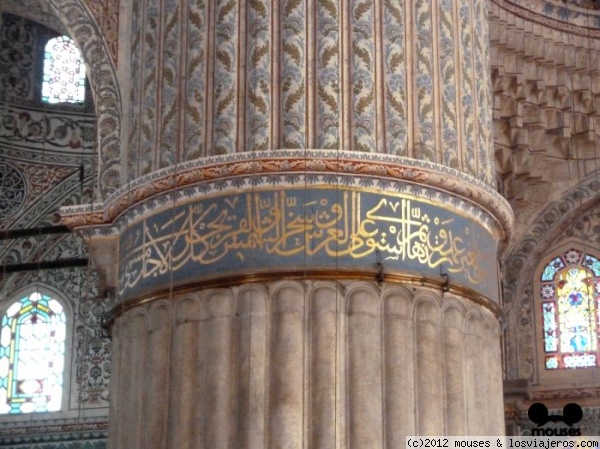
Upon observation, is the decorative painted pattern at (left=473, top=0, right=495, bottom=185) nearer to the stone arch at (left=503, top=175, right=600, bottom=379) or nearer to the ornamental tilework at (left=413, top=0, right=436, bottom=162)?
the ornamental tilework at (left=413, top=0, right=436, bottom=162)

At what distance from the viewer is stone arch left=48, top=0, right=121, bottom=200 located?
8.98m

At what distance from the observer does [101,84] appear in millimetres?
9188

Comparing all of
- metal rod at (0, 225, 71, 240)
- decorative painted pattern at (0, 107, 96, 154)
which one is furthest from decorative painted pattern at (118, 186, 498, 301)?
decorative painted pattern at (0, 107, 96, 154)

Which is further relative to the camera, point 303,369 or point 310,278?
point 310,278

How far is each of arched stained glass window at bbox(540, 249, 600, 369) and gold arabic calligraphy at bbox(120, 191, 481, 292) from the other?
340cm

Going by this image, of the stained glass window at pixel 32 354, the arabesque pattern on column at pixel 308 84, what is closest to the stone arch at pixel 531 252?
the arabesque pattern on column at pixel 308 84

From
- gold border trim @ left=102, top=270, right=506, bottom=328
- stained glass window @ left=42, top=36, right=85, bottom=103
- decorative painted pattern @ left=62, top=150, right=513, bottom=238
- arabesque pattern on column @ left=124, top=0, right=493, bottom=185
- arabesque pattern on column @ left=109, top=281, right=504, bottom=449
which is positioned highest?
stained glass window @ left=42, top=36, right=85, bottom=103

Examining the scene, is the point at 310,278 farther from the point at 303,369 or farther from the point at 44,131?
the point at 44,131

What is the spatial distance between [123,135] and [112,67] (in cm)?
45

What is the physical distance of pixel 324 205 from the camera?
26.6 feet

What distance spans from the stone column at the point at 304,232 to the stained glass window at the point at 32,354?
14.6 ft

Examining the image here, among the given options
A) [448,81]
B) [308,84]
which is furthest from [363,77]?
[448,81]

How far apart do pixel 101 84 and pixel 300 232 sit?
1824 millimetres

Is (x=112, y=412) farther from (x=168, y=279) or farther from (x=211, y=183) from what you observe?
(x=211, y=183)
